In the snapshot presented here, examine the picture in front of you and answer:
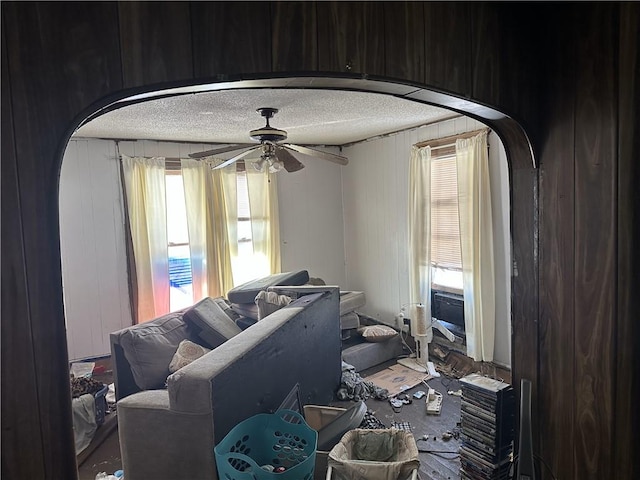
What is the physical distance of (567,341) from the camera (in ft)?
4.71

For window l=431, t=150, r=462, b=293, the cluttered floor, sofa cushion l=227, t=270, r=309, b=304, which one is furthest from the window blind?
sofa cushion l=227, t=270, r=309, b=304

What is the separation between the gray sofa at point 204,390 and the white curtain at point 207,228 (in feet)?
5.90

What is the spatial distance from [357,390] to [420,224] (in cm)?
186

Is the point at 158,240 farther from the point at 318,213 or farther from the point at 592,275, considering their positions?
the point at 592,275

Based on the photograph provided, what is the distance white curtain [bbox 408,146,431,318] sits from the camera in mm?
4410

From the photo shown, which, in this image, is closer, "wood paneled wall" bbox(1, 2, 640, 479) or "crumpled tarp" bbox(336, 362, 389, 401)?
"wood paneled wall" bbox(1, 2, 640, 479)

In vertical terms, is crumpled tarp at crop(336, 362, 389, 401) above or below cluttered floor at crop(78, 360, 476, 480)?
above

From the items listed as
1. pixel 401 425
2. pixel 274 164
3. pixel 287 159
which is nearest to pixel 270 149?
pixel 274 164

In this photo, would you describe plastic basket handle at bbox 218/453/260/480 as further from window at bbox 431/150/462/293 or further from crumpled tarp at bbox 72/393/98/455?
window at bbox 431/150/462/293

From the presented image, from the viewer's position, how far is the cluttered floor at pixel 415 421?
273 cm

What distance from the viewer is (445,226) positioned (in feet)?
14.1

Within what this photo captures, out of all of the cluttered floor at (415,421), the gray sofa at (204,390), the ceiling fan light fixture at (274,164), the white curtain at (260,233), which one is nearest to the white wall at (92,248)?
the white curtain at (260,233)

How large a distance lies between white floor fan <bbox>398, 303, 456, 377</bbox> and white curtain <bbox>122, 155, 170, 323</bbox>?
112 inches

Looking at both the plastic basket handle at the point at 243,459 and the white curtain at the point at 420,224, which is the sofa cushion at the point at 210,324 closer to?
the plastic basket handle at the point at 243,459
